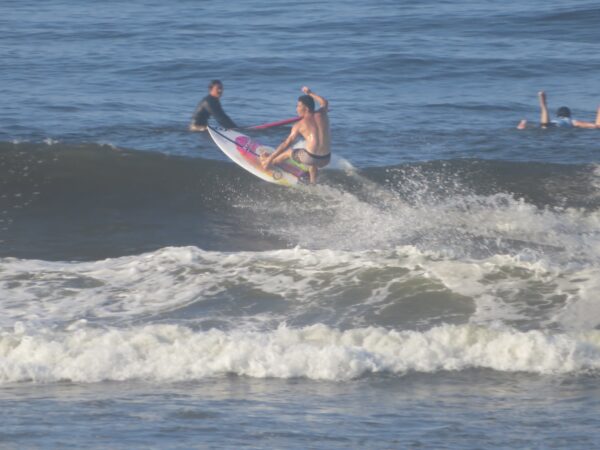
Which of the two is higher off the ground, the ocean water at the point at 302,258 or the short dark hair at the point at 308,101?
the short dark hair at the point at 308,101

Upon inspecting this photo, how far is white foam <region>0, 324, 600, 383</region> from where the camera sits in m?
9.33

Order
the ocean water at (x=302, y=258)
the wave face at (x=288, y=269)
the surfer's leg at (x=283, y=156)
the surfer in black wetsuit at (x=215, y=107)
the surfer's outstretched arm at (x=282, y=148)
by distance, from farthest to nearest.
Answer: the surfer in black wetsuit at (x=215, y=107) < the surfer's leg at (x=283, y=156) < the surfer's outstretched arm at (x=282, y=148) < the wave face at (x=288, y=269) < the ocean water at (x=302, y=258)

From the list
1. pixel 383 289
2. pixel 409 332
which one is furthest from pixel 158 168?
pixel 409 332

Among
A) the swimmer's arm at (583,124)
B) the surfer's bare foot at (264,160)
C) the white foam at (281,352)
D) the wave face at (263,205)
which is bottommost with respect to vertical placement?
the white foam at (281,352)

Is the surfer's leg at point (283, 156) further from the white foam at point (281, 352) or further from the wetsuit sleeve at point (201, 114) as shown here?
the white foam at point (281, 352)

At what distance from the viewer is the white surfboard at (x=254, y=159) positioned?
15.6m

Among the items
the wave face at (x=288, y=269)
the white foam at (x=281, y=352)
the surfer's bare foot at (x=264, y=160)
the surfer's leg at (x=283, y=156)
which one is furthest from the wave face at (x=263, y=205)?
the white foam at (x=281, y=352)

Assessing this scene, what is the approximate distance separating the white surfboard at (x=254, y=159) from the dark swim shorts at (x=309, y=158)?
1.26 ft

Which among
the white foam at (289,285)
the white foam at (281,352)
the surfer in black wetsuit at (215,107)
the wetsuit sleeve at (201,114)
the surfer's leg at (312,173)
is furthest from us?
the wetsuit sleeve at (201,114)

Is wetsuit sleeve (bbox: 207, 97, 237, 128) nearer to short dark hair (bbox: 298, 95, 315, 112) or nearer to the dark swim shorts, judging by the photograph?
the dark swim shorts

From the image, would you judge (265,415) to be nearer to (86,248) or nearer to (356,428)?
(356,428)

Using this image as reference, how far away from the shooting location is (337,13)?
33.1 m

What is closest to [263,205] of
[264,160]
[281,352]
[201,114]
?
[264,160]

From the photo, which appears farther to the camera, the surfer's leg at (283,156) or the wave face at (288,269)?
the surfer's leg at (283,156)
